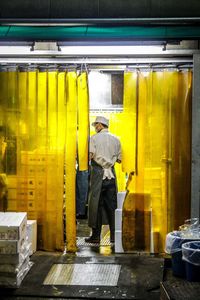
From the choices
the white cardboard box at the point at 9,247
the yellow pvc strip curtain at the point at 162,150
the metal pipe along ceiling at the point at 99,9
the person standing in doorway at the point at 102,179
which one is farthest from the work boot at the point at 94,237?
the metal pipe along ceiling at the point at 99,9

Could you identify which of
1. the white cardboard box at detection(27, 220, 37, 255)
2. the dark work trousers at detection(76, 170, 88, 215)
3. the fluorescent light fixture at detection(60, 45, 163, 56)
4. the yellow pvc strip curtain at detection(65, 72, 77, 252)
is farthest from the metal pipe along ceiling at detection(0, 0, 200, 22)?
the dark work trousers at detection(76, 170, 88, 215)

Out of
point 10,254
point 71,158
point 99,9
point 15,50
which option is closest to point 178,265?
point 10,254

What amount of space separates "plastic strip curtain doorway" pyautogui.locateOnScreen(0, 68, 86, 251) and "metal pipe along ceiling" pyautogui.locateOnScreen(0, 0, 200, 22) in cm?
131

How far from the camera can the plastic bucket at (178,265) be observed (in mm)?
6876

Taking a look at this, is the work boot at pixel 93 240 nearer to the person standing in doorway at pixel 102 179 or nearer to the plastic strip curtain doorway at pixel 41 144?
the person standing in doorway at pixel 102 179

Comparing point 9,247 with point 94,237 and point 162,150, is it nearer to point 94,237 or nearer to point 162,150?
point 94,237

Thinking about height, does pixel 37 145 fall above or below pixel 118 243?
above

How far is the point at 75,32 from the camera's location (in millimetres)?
8391

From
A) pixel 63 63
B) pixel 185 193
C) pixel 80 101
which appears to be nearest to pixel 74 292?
pixel 185 193

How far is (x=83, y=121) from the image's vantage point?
9.17 metres

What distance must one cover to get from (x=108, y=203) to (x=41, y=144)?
223 centimetres

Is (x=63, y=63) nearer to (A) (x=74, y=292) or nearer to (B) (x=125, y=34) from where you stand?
(B) (x=125, y=34)

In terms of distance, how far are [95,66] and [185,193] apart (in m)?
3.23

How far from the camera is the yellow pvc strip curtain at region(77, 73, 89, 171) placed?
357 inches
